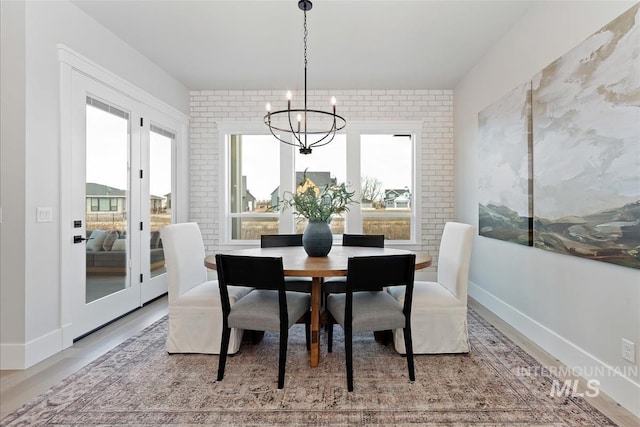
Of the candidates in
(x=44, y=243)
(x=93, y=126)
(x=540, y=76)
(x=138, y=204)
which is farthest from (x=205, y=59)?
(x=540, y=76)

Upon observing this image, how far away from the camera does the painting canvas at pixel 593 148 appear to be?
1.84 metres

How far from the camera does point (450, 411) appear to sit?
186 cm

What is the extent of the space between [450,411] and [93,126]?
11.6ft

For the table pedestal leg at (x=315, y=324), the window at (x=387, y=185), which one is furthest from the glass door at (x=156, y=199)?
the window at (x=387, y=185)

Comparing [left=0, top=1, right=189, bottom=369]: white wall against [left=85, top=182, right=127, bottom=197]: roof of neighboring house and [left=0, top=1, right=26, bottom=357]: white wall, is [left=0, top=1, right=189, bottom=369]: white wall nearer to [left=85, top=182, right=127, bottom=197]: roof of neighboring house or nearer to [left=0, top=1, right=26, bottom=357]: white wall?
[left=0, top=1, right=26, bottom=357]: white wall

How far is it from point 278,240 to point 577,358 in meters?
2.55

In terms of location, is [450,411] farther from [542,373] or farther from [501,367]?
[542,373]

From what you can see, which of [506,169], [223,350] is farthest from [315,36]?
[223,350]

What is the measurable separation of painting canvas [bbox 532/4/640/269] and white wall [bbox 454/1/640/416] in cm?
12

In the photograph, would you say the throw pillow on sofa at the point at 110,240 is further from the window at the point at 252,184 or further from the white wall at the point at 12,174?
the window at the point at 252,184

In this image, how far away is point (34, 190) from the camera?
2477 mm

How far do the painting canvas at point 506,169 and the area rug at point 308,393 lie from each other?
43.9 inches

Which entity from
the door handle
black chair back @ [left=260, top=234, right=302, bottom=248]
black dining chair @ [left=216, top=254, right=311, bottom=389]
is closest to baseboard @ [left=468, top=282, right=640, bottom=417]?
black dining chair @ [left=216, top=254, right=311, bottom=389]

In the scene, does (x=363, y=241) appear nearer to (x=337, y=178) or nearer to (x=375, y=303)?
(x=375, y=303)
